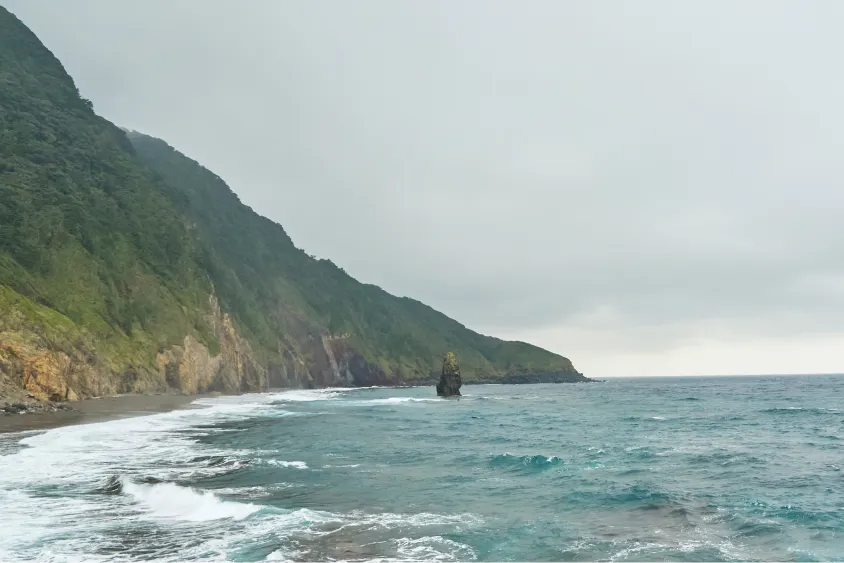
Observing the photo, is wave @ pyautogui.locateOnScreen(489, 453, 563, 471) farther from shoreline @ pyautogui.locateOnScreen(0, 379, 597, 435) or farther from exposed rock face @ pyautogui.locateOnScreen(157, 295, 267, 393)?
exposed rock face @ pyautogui.locateOnScreen(157, 295, 267, 393)

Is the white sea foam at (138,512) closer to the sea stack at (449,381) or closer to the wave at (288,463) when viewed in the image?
the wave at (288,463)

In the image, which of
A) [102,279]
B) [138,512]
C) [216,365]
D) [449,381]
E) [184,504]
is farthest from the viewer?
[449,381]

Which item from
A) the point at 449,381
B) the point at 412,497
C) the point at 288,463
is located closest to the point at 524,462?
the point at 412,497

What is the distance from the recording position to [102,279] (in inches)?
2869

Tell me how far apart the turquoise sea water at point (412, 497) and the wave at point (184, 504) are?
0.07 meters

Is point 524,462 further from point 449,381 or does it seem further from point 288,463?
point 449,381

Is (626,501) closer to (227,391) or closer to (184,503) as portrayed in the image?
(184,503)

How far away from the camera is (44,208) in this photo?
7069cm

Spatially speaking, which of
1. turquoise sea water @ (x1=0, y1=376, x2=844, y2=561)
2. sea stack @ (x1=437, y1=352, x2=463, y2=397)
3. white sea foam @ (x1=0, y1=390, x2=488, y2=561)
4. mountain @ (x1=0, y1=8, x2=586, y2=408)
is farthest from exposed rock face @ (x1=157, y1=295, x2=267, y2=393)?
white sea foam @ (x1=0, y1=390, x2=488, y2=561)

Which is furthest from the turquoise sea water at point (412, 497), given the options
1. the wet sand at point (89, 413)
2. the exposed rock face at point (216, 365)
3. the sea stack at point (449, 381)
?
the sea stack at point (449, 381)

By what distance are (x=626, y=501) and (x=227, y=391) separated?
8524cm

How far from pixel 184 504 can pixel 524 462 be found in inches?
624

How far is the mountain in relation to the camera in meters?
54.1

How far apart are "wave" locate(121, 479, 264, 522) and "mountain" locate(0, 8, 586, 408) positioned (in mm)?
30120
